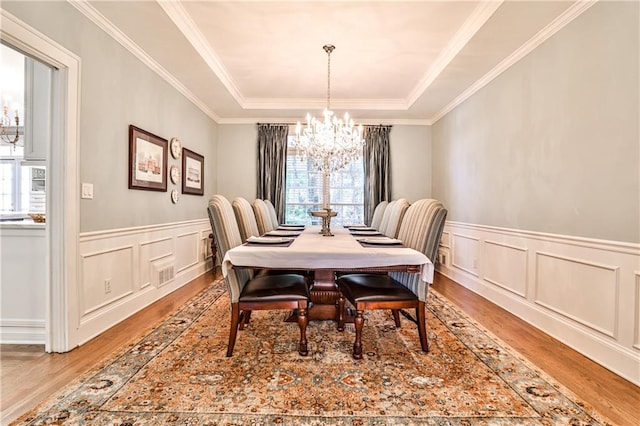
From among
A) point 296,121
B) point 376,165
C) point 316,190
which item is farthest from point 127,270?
point 376,165

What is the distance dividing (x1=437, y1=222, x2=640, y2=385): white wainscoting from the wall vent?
11.8ft

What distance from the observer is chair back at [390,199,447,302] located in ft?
7.09

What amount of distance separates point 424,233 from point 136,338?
228 centimetres

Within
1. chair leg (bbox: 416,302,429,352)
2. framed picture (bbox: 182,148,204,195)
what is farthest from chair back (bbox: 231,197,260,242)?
framed picture (bbox: 182,148,204,195)

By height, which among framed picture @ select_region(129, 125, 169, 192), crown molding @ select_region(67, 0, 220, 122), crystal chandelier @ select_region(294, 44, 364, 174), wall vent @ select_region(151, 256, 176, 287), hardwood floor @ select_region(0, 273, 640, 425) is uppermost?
Answer: crown molding @ select_region(67, 0, 220, 122)

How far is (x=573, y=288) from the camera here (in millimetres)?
2318

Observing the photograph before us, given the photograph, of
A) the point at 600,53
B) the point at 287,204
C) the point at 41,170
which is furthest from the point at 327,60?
the point at 41,170

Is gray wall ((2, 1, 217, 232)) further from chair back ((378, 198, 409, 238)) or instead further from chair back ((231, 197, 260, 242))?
chair back ((378, 198, 409, 238))

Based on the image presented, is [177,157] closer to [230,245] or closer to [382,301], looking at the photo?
[230,245]

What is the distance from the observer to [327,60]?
11.4 feet

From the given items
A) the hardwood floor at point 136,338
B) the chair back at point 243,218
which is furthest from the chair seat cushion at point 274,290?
the hardwood floor at point 136,338

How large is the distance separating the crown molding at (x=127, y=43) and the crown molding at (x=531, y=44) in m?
3.57

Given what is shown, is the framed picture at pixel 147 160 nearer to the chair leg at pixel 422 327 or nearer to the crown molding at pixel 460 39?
the chair leg at pixel 422 327

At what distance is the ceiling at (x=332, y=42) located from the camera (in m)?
2.50
